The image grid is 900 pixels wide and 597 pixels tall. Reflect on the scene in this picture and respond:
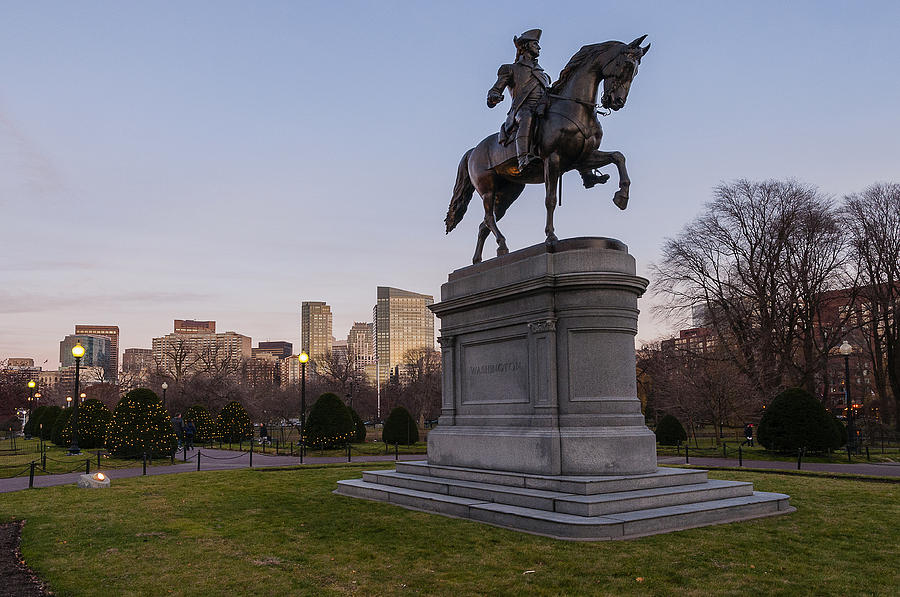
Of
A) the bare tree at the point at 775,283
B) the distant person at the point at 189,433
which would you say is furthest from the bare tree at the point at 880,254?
the distant person at the point at 189,433

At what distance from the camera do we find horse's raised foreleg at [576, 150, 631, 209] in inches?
524

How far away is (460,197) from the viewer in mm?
17031

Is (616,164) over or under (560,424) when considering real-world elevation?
over

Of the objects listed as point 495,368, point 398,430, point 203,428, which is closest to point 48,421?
point 203,428

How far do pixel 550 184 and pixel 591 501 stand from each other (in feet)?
20.9

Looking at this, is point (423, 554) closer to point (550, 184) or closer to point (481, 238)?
point (550, 184)

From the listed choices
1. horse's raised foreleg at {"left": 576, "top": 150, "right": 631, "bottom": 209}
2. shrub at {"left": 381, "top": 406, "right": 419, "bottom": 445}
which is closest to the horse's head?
horse's raised foreleg at {"left": 576, "top": 150, "right": 631, "bottom": 209}

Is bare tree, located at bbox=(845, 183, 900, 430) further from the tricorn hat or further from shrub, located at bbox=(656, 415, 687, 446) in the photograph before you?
the tricorn hat

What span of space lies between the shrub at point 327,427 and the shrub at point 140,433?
6.95 m

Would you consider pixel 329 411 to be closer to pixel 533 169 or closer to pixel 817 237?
pixel 533 169

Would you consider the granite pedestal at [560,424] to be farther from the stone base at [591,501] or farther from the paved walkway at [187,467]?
the paved walkway at [187,467]

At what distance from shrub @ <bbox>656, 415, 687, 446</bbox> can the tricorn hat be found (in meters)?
26.4

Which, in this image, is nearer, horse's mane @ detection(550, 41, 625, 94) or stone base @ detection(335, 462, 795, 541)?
stone base @ detection(335, 462, 795, 541)

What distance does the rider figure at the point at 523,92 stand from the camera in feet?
45.0
